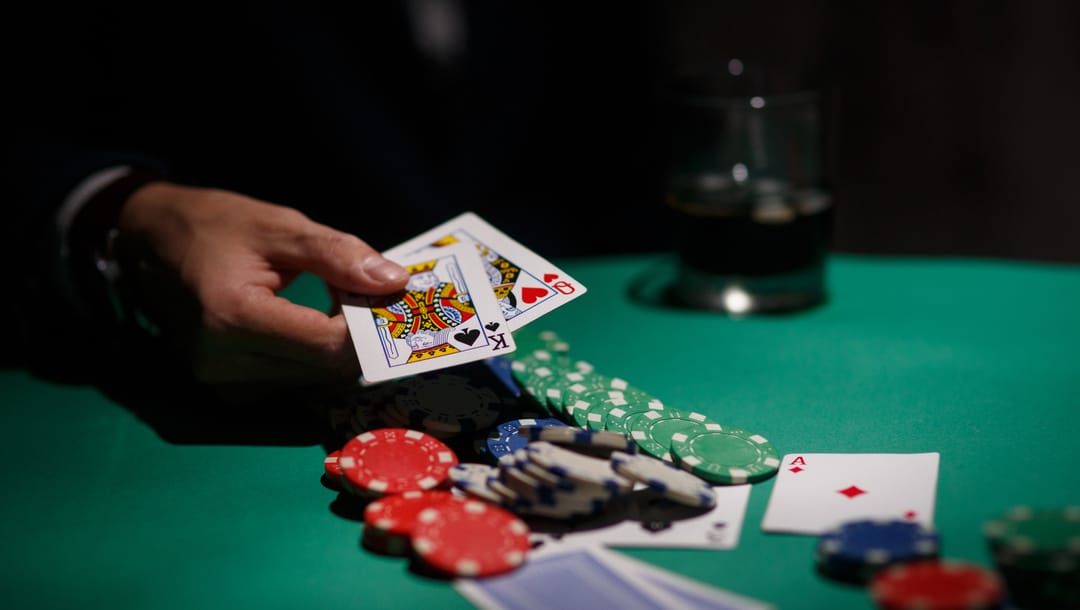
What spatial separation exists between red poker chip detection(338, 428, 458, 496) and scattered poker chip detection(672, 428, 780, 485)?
0.31 meters

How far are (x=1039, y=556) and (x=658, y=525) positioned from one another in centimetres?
41

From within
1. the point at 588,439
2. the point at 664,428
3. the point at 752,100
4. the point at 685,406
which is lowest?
the point at 588,439

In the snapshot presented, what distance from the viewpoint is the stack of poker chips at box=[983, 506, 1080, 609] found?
1.01m

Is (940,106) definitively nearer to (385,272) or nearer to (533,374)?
(533,374)

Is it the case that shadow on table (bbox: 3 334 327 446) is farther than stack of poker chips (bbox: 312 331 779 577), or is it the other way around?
shadow on table (bbox: 3 334 327 446)

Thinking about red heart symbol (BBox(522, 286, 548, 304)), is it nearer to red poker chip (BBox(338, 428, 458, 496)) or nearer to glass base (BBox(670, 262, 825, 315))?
red poker chip (BBox(338, 428, 458, 496))

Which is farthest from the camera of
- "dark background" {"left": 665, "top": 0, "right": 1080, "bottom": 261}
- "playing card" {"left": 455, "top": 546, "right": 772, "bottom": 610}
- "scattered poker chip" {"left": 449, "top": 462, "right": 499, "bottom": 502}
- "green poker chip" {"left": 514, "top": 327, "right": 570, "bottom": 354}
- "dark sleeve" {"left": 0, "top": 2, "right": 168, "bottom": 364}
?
"dark background" {"left": 665, "top": 0, "right": 1080, "bottom": 261}

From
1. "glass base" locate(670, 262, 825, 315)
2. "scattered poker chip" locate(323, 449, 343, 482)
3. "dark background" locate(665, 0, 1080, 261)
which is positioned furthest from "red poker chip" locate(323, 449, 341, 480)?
"dark background" locate(665, 0, 1080, 261)

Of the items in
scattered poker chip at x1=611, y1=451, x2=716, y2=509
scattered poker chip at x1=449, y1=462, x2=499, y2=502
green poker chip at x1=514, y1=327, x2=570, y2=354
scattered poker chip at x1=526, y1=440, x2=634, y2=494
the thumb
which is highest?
green poker chip at x1=514, y1=327, x2=570, y2=354

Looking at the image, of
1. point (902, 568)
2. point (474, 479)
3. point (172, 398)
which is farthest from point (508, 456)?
point (172, 398)

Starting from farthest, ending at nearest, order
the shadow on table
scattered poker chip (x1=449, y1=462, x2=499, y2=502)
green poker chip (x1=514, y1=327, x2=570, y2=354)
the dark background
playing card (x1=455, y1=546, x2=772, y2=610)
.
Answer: the dark background → green poker chip (x1=514, y1=327, x2=570, y2=354) → the shadow on table → scattered poker chip (x1=449, y1=462, x2=499, y2=502) → playing card (x1=455, y1=546, x2=772, y2=610)

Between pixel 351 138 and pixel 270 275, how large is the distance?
1.43 metres

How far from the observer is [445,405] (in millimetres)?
1553

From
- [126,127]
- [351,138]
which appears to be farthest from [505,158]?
[126,127]
